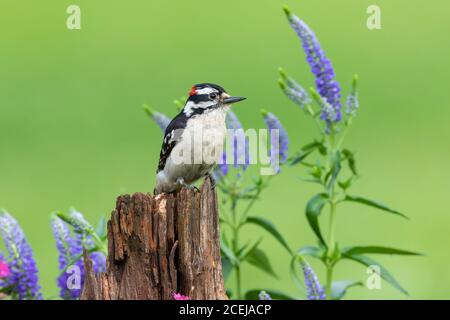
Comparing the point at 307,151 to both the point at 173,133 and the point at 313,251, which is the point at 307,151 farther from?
the point at 173,133

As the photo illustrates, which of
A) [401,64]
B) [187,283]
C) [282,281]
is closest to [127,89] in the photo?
[401,64]

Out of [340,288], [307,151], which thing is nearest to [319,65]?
[307,151]

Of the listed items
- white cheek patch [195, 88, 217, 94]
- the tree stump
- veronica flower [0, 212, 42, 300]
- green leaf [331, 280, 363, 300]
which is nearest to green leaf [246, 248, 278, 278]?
green leaf [331, 280, 363, 300]

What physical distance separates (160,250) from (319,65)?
1767 millimetres

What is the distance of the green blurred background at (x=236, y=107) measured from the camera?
40.7ft

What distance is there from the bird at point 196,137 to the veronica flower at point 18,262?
1.01 metres

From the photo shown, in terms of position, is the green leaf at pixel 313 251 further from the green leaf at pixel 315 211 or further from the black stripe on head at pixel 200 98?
the black stripe on head at pixel 200 98

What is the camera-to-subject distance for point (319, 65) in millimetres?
7109

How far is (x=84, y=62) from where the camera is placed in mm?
17656

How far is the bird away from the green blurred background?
12.1 feet

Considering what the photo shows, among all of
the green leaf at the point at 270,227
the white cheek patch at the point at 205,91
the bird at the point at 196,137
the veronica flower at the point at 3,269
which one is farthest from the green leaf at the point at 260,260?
the veronica flower at the point at 3,269
